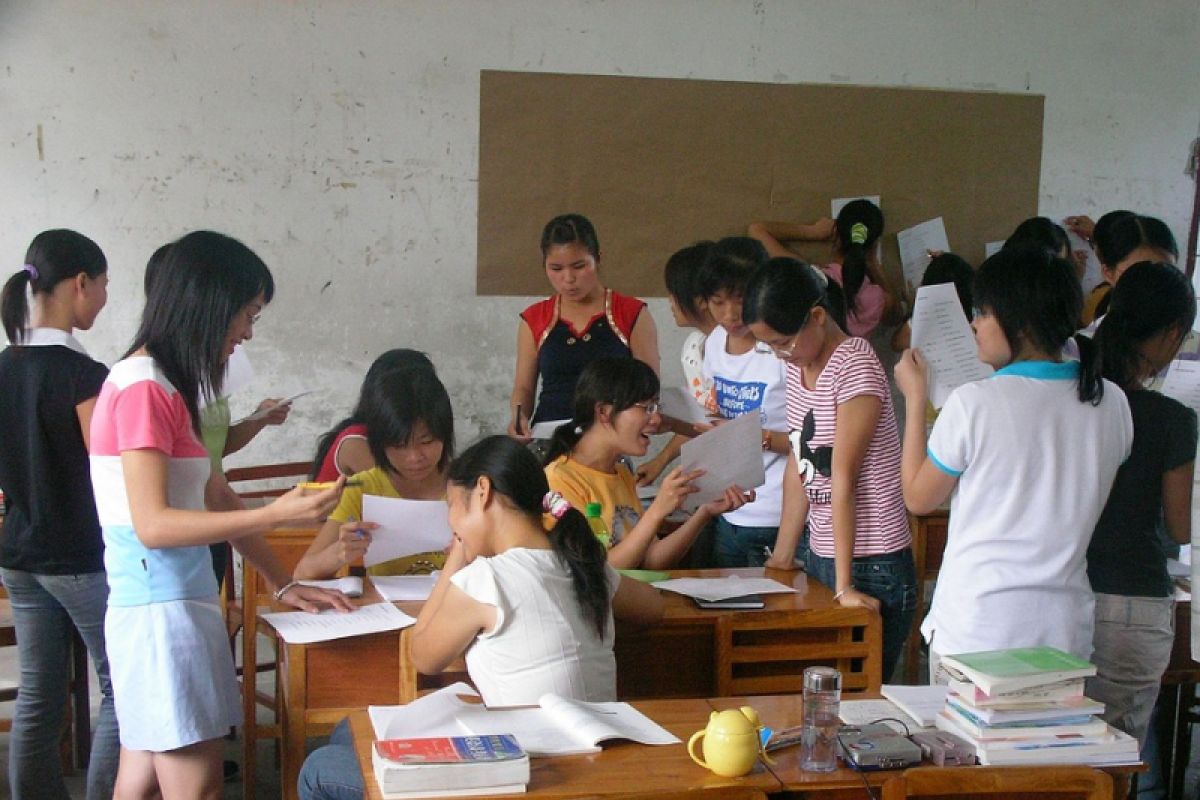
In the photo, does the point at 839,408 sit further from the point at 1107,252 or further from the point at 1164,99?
the point at 1164,99

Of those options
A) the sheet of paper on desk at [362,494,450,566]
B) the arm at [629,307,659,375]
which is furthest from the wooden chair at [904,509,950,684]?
the sheet of paper on desk at [362,494,450,566]

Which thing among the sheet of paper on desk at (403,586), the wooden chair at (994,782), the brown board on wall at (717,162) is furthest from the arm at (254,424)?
the wooden chair at (994,782)

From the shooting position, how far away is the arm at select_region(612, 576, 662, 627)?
246cm

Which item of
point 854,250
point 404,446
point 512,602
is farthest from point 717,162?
point 512,602

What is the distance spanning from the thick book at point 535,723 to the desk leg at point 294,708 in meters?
0.58

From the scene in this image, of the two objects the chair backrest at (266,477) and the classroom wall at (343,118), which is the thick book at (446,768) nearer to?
the chair backrest at (266,477)

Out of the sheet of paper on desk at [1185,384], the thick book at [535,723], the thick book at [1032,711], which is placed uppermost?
the sheet of paper on desk at [1185,384]

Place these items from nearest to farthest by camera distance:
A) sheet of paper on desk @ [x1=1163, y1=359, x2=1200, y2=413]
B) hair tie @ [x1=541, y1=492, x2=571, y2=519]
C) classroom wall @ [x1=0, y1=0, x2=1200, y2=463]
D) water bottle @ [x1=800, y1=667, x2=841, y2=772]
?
water bottle @ [x1=800, y1=667, x2=841, y2=772] → hair tie @ [x1=541, y1=492, x2=571, y2=519] → sheet of paper on desk @ [x1=1163, y1=359, x2=1200, y2=413] → classroom wall @ [x1=0, y1=0, x2=1200, y2=463]

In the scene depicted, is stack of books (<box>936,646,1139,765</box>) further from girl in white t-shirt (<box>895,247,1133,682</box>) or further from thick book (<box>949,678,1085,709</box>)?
girl in white t-shirt (<box>895,247,1133,682</box>)

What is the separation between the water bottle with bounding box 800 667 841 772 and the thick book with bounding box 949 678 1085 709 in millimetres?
221

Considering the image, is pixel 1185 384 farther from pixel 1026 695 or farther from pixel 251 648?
pixel 251 648

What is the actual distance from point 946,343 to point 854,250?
8.67ft

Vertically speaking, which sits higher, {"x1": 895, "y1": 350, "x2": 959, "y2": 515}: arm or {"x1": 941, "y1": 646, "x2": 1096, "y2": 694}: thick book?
{"x1": 895, "y1": 350, "x2": 959, "y2": 515}: arm

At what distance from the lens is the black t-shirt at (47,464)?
106 inches
